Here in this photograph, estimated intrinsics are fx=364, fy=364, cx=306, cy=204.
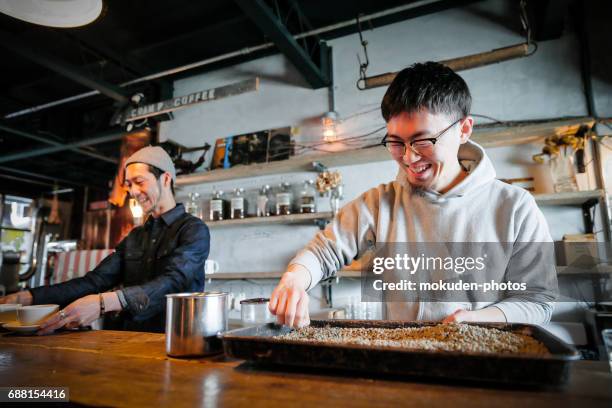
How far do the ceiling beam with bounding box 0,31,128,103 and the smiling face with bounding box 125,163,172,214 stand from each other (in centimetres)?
193

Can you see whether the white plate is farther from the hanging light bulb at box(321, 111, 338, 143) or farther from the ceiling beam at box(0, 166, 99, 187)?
the ceiling beam at box(0, 166, 99, 187)

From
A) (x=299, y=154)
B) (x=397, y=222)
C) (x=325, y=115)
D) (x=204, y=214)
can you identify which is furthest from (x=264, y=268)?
(x=397, y=222)

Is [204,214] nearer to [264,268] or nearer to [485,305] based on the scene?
[264,268]

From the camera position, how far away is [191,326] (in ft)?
3.13

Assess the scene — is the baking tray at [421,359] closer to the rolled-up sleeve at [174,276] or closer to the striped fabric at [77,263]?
the rolled-up sleeve at [174,276]

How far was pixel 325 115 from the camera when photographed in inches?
130

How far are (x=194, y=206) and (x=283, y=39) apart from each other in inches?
73.2

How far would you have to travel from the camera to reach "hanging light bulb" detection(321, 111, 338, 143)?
10.7 feet

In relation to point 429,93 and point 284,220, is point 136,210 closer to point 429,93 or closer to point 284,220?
point 284,220

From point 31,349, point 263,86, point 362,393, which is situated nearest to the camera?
point 362,393

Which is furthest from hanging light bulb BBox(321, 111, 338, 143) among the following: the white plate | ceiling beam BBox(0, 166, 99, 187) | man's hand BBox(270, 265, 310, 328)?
ceiling beam BBox(0, 166, 99, 187)

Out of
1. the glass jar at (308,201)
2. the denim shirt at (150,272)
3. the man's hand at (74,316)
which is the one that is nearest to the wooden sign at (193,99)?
the glass jar at (308,201)

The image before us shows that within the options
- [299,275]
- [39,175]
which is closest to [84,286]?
[299,275]

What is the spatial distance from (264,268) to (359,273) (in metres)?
1.07
